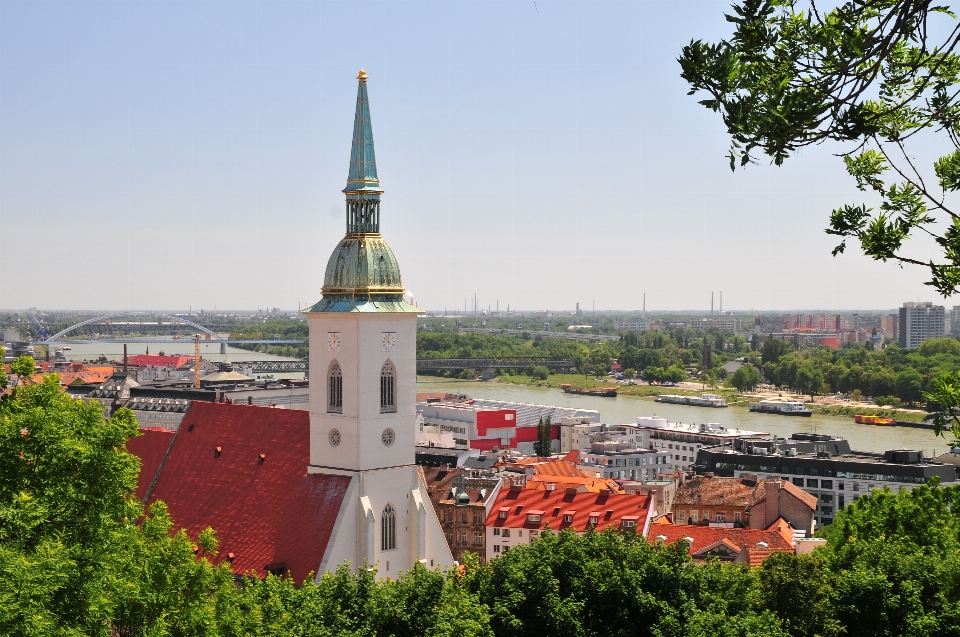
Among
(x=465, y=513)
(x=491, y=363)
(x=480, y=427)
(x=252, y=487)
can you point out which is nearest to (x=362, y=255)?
(x=252, y=487)

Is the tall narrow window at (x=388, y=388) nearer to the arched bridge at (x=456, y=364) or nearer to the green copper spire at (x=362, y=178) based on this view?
the green copper spire at (x=362, y=178)

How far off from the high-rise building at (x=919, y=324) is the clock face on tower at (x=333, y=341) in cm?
14734

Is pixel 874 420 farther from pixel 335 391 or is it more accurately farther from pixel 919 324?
pixel 919 324

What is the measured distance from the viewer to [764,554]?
28531 mm

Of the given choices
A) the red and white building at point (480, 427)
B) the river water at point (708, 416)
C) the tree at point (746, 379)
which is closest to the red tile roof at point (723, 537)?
the red and white building at point (480, 427)

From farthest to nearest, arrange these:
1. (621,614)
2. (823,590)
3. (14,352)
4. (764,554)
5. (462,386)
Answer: (14,352) < (462,386) < (764,554) < (823,590) < (621,614)

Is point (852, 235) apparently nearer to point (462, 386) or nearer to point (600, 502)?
point (600, 502)

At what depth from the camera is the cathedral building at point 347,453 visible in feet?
71.9

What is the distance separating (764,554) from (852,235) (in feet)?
73.3

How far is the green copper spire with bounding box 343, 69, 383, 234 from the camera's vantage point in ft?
76.0

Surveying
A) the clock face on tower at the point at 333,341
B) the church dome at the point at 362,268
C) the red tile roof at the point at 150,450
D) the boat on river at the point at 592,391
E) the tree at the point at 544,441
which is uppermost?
the church dome at the point at 362,268

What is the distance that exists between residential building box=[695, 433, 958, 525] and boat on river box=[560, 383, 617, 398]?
55140 mm

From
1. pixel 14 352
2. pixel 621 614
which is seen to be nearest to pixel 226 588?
pixel 621 614

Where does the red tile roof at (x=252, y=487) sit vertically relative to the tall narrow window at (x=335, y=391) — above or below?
below
